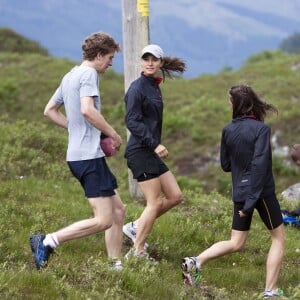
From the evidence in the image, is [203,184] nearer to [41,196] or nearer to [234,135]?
[41,196]

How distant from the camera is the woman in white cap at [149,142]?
7.72 metres

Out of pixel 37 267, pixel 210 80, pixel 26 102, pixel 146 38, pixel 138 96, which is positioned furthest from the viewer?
Result: pixel 210 80

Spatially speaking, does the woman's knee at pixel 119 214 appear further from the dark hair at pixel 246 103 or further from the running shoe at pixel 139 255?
the dark hair at pixel 246 103

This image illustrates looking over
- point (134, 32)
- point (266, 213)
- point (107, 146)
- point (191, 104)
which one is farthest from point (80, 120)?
point (191, 104)

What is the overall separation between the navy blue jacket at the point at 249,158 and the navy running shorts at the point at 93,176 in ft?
3.69

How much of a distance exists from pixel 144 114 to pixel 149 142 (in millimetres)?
346

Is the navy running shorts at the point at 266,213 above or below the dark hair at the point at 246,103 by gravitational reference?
below

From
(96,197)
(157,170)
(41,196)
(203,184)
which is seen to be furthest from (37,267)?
(203,184)

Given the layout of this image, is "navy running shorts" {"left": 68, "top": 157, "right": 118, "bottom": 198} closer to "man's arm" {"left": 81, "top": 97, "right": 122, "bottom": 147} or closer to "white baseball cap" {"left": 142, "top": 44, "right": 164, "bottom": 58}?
"man's arm" {"left": 81, "top": 97, "right": 122, "bottom": 147}

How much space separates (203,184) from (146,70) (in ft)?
31.9

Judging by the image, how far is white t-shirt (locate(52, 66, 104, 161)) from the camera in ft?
23.7

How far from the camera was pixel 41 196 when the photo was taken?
11.0 metres

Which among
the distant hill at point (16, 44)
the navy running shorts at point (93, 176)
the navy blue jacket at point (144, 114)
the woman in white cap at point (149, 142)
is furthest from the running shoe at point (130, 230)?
the distant hill at point (16, 44)

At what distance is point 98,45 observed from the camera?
7348 mm
